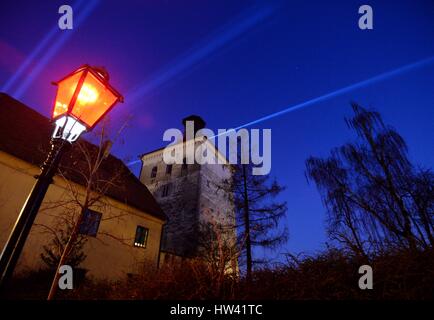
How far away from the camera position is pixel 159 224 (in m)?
18.7

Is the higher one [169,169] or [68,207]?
[169,169]

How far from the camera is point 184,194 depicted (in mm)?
28625

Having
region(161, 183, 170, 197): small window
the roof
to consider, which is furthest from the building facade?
region(161, 183, 170, 197): small window

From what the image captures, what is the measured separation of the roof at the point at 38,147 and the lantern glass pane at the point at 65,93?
6.45 m

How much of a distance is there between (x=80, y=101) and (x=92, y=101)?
166 mm

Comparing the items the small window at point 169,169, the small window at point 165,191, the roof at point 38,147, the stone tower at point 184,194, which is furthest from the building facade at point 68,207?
the small window at point 169,169

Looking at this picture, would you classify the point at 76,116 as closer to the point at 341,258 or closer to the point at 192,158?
the point at 341,258

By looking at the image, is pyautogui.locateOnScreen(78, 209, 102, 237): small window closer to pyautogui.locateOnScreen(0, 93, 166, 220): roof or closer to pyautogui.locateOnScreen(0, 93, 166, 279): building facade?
pyautogui.locateOnScreen(0, 93, 166, 279): building facade

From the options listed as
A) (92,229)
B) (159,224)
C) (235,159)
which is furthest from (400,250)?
(159,224)

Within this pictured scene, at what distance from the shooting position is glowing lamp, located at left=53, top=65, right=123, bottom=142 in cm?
332

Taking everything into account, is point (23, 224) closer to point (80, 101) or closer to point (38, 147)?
point (80, 101)

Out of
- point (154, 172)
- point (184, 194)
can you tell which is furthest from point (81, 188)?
point (154, 172)

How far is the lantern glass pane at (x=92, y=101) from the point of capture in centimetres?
340
